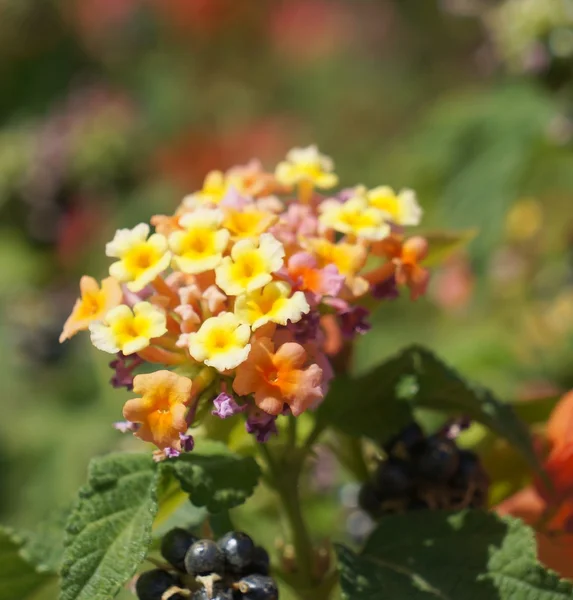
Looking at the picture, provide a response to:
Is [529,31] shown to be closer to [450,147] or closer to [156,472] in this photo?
[450,147]

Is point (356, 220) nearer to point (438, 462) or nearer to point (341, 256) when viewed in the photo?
point (341, 256)

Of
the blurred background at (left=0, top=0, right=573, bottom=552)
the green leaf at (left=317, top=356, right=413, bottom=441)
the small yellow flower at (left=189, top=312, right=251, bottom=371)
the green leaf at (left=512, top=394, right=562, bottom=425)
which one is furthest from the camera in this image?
the blurred background at (left=0, top=0, right=573, bottom=552)

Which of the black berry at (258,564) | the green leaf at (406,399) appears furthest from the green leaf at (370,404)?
the black berry at (258,564)

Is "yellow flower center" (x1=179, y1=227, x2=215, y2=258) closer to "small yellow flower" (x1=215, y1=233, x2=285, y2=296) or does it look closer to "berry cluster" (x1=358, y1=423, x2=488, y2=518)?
"small yellow flower" (x1=215, y1=233, x2=285, y2=296)

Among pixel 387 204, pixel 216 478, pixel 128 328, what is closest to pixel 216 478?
pixel 216 478

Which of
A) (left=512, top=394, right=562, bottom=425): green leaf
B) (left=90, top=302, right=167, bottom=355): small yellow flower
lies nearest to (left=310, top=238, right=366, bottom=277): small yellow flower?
(left=90, top=302, right=167, bottom=355): small yellow flower

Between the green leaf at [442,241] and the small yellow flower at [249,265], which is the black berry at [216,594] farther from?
the green leaf at [442,241]

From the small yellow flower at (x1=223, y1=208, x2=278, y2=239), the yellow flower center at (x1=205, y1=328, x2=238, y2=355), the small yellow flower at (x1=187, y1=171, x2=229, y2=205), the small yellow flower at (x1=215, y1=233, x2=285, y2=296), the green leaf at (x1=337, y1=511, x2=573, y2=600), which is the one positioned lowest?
the green leaf at (x1=337, y1=511, x2=573, y2=600)
